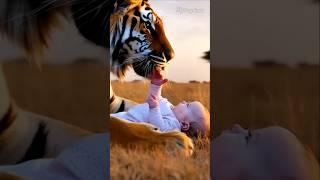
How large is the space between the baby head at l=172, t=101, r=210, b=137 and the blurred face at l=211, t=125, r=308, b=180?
174 mm

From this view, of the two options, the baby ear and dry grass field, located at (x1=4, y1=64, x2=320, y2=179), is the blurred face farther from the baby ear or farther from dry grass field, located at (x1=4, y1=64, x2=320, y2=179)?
the baby ear

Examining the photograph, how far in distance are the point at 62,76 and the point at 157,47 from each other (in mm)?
942

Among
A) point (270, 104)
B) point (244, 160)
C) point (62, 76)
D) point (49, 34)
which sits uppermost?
point (49, 34)

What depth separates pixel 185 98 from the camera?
507 cm

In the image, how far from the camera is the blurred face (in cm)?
494

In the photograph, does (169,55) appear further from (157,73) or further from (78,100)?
(78,100)

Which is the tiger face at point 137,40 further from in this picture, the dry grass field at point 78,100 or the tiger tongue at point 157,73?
the dry grass field at point 78,100

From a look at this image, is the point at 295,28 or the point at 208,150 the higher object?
the point at 295,28

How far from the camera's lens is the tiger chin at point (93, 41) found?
16.2ft

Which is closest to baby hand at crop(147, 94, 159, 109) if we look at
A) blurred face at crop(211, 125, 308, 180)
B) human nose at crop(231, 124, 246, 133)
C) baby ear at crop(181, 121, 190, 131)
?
baby ear at crop(181, 121, 190, 131)

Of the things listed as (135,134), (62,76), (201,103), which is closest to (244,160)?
(201,103)

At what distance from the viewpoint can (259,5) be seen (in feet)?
16.4

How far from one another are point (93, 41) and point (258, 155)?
189 centimetres

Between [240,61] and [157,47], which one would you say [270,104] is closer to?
[240,61]
